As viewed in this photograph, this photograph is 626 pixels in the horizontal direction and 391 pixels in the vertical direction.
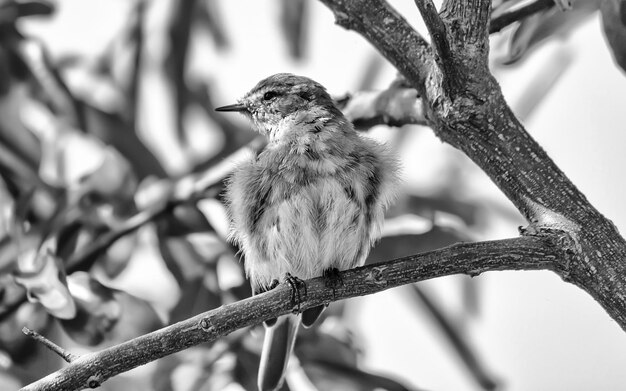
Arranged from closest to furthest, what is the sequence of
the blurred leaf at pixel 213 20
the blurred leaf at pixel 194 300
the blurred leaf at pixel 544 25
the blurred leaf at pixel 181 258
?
the blurred leaf at pixel 544 25 < the blurred leaf at pixel 194 300 < the blurred leaf at pixel 181 258 < the blurred leaf at pixel 213 20

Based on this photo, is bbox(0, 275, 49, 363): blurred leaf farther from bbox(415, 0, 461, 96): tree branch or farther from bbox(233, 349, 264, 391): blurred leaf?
bbox(415, 0, 461, 96): tree branch

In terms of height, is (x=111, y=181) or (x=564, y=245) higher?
(x=111, y=181)

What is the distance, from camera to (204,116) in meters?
4.11

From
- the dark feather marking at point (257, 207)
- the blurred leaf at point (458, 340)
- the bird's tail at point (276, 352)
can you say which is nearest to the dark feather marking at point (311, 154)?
the dark feather marking at point (257, 207)

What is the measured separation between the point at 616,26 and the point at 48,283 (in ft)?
6.18

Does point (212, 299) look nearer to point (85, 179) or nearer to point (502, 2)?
point (85, 179)

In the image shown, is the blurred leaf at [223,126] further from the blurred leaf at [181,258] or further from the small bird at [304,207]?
the small bird at [304,207]

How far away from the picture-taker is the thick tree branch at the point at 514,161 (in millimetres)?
2090

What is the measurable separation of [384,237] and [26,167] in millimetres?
1392

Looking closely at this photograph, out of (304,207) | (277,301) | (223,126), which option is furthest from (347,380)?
(223,126)

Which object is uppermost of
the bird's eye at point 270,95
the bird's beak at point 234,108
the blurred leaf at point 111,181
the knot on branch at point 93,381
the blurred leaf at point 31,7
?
the blurred leaf at point 31,7

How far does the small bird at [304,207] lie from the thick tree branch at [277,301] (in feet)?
1.82

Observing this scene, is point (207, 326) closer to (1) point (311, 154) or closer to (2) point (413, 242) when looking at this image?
(1) point (311, 154)

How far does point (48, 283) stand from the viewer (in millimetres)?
2875
